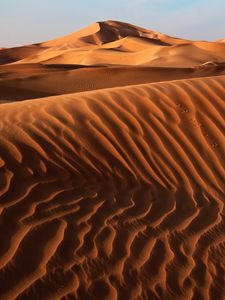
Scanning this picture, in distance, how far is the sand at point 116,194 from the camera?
3176 millimetres

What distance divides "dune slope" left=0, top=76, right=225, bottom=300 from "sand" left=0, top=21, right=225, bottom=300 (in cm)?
1

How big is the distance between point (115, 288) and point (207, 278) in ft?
2.41

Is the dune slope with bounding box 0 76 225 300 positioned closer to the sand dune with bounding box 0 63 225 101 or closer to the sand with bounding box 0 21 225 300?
the sand with bounding box 0 21 225 300

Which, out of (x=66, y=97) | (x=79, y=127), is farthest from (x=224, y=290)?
(x=66, y=97)

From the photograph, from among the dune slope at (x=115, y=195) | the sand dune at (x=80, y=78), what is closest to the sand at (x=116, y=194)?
the dune slope at (x=115, y=195)

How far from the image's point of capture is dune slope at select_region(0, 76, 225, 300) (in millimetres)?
3176

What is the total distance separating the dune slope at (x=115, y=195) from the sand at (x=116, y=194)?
10mm

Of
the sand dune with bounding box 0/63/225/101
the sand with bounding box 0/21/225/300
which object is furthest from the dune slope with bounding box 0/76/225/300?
the sand dune with bounding box 0/63/225/101

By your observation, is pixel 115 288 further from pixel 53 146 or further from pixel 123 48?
pixel 123 48

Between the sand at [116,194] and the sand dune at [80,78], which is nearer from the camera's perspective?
the sand at [116,194]

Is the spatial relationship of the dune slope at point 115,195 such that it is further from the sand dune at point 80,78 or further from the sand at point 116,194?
the sand dune at point 80,78

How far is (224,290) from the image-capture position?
3.27 m

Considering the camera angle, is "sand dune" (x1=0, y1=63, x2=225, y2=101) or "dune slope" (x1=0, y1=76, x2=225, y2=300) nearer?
"dune slope" (x1=0, y1=76, x2=225, y2=300)

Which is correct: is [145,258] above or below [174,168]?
below
